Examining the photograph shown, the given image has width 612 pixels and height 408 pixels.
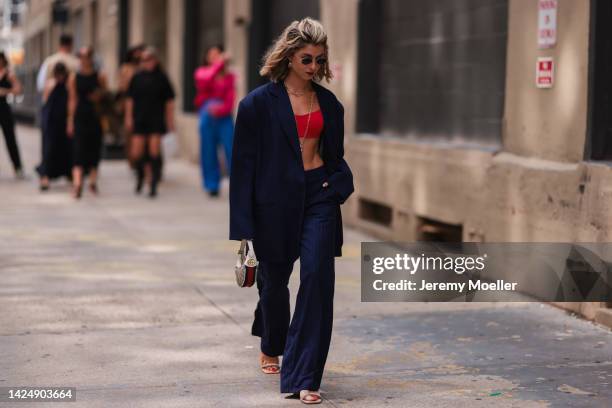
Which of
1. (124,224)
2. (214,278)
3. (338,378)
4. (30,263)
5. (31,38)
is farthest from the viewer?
(31,38)

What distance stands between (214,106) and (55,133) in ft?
7.58

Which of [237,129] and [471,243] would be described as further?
[471,243]

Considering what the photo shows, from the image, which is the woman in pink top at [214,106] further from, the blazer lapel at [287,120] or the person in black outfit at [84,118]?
the blazer lapel at [287,120]

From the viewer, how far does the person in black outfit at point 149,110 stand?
15.4m

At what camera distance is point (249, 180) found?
5797 mm

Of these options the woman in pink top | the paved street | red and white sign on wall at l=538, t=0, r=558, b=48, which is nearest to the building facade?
red and white sign on wall at l=538, t=0, r=558, b=48

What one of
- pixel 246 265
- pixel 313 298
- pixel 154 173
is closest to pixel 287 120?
pixel 246 265

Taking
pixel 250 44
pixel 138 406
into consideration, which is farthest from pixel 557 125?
pixel 250 44

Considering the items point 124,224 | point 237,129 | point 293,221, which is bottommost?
point 124,224

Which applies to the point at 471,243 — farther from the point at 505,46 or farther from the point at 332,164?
the point at 332,164

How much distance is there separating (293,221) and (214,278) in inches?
143

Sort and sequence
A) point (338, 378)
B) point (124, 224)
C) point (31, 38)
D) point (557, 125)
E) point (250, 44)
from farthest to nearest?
point (31, 38), point (250, 44), point (124, 224), point (557, 125), point (338, 378)

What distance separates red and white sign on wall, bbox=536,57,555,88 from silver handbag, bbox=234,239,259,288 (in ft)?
10.9

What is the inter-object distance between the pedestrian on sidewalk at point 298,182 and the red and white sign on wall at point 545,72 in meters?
2.85
